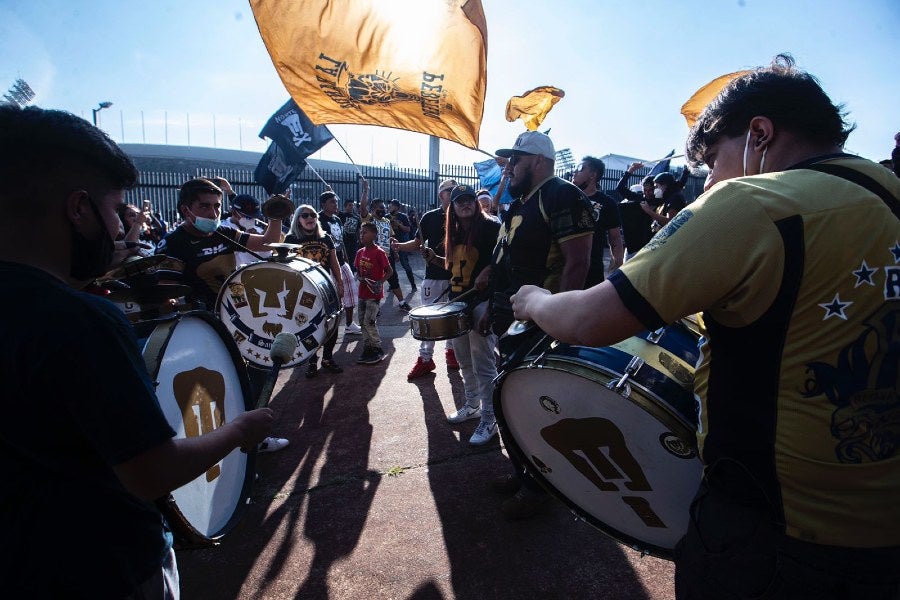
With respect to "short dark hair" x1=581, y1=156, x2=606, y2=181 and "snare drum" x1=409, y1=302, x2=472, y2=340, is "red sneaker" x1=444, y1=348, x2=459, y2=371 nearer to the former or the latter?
"snare drum" x1=409, y1=302, x2=472, y2=340

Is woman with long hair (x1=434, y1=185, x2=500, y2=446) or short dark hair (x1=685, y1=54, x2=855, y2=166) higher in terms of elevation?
short dark hair (x1=685, y1=54, x2=855, y2=166)

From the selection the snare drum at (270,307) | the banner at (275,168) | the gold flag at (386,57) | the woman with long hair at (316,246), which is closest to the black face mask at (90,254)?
the snare drum at (270,307)

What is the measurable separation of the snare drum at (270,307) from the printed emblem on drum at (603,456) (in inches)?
90.1

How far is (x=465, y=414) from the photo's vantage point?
4293mm

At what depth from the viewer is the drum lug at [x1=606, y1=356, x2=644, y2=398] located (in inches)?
62.6

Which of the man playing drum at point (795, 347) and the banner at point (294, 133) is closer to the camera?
the man playing drum at point (795, 347)

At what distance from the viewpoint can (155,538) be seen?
45.9 inches

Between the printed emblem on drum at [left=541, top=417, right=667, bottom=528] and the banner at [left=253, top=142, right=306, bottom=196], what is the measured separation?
8.22 metres

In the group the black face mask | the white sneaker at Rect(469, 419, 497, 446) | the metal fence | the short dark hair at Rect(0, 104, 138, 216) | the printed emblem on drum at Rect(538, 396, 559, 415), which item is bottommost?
the white sneaker at Rect(469, 419, 497, 446)

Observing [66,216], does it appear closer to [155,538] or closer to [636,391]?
[155,538]

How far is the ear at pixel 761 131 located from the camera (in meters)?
1.22

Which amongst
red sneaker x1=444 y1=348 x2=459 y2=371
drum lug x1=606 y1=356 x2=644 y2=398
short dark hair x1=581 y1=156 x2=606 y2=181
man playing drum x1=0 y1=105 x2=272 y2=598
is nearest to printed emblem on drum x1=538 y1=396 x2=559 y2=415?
drum lug x1=606 y1=356 x2=644 y2=398

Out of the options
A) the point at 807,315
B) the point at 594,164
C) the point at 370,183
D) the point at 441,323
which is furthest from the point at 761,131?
the point at 370,183

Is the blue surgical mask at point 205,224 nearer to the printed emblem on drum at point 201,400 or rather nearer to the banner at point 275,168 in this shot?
the printed emblem on drum at point 201,400
